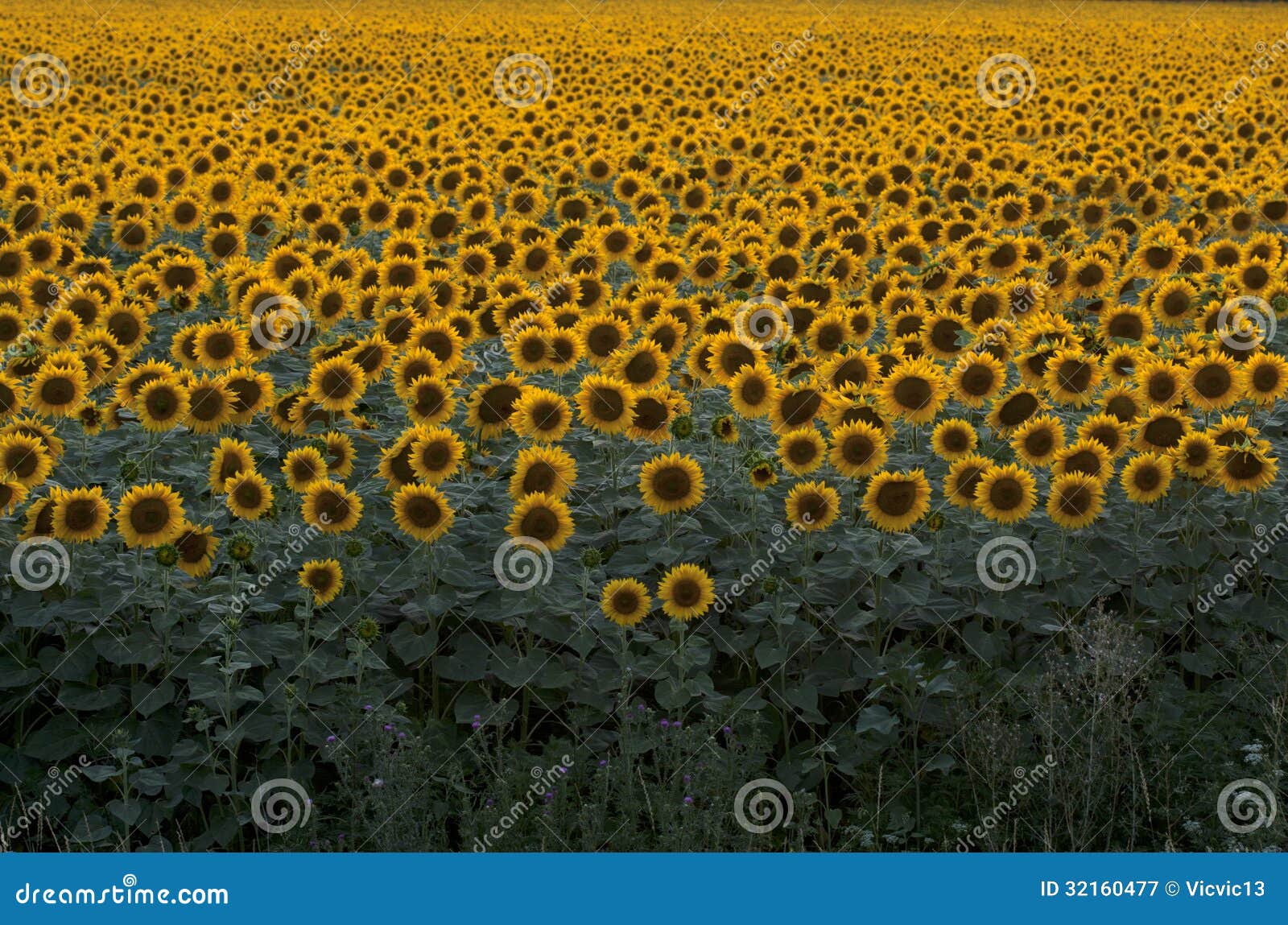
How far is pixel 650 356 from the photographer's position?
28.6 feet

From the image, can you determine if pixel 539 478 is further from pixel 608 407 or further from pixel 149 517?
pixel 149 517

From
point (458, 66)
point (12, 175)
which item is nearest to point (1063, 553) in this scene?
point (12, 175)

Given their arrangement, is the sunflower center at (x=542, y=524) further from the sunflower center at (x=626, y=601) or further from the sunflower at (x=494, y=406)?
the sunflower at (x=494, y=406)

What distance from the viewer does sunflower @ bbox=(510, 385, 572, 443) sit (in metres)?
8.14

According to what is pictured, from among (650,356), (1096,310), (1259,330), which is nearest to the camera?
(650,356)

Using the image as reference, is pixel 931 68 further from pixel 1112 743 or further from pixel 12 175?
pixel 1112 743

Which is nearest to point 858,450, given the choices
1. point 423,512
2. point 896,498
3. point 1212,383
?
point 896,498

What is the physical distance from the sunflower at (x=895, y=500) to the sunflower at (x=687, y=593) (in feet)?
3.18

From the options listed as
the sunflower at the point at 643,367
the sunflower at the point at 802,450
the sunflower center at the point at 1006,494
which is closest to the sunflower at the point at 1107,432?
the sunflower center at the point at 1006,494

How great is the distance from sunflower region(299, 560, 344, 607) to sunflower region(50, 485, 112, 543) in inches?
40.4

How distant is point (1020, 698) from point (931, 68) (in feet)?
73.1

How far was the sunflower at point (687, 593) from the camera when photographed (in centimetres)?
710

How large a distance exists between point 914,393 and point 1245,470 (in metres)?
1.84

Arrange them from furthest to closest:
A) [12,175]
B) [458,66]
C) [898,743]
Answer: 1. [458,66]
2. [12,175]
3. [898,743]
